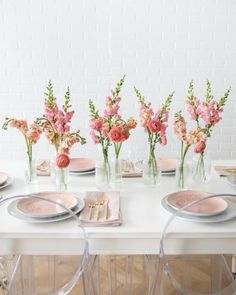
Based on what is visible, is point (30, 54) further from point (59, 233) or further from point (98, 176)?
point (59, 233)

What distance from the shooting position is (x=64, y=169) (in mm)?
2146

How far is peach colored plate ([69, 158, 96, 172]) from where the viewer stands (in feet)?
7.93

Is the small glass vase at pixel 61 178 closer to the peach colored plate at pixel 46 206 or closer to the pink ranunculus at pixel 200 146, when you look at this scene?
the peach colored plate at pixel 46 206

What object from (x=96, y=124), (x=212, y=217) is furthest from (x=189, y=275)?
(x=96, y=124)

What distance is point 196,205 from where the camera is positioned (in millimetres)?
1909

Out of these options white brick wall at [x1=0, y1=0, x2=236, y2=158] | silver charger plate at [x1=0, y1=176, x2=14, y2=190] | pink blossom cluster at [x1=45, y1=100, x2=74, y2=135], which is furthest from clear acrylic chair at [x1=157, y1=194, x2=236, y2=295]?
white brick wall at [x1=0, y1=0, x2=236, y2=158]

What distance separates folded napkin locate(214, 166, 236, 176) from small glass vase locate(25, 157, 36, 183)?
0.97 metres

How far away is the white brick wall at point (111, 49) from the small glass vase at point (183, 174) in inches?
49.1

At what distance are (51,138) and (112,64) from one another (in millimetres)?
1587

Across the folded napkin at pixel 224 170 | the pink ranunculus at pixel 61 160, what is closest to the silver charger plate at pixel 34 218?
the pink ranunculus at pixel 61 160

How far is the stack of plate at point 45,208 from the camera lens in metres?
1.79

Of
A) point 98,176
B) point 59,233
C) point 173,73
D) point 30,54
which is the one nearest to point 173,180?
point 98,176

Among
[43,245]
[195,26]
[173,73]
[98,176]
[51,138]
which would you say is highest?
[195,26]

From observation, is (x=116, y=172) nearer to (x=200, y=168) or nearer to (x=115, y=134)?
(x=115, y=134)
